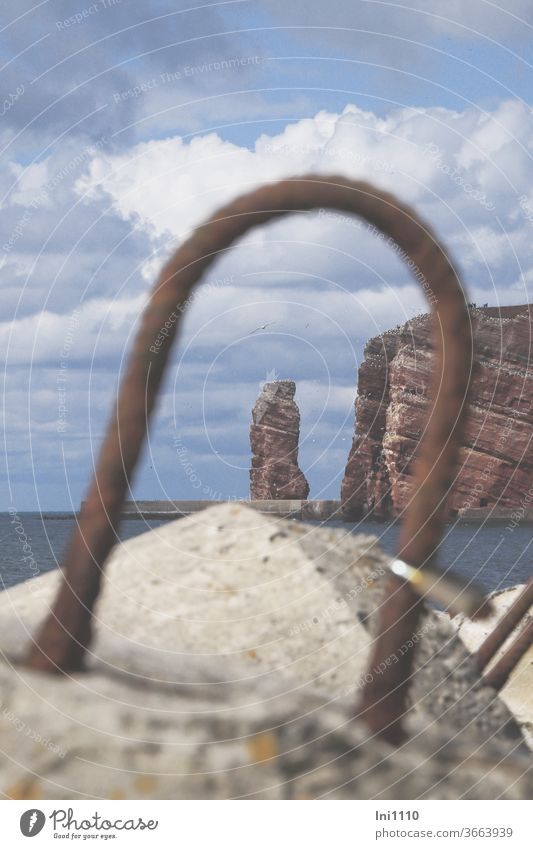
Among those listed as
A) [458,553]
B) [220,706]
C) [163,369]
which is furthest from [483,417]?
[220,706]

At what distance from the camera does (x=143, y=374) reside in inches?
49.3

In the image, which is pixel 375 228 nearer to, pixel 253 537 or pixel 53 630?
pixel 53 630

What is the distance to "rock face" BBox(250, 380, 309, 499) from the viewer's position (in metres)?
71.9

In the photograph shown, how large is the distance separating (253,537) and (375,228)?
0.97 m

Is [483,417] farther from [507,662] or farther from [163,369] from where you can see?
[163,369]

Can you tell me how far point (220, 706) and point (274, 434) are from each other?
243ft

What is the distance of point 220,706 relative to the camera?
112 cm

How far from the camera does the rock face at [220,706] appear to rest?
1060 millimetres

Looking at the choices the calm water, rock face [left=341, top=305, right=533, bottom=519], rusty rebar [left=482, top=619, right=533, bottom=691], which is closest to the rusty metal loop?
A: rusty rebar [left=482, top=619, right=533, bottom=691]

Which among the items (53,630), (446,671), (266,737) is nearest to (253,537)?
(446,671)

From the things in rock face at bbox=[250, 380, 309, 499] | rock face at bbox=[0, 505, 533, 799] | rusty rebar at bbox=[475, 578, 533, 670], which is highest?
rock face at bbox=[250, 380, 309, 499]

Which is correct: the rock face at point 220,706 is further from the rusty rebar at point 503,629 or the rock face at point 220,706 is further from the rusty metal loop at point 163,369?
the rusty rebar at point 503,629

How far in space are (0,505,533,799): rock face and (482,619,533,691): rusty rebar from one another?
24 centimetres

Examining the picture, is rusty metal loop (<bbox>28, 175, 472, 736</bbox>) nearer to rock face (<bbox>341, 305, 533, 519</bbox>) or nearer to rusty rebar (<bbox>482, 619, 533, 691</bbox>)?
rusty rebar (<bbox>482, 619, 533, 691</bbox>)
